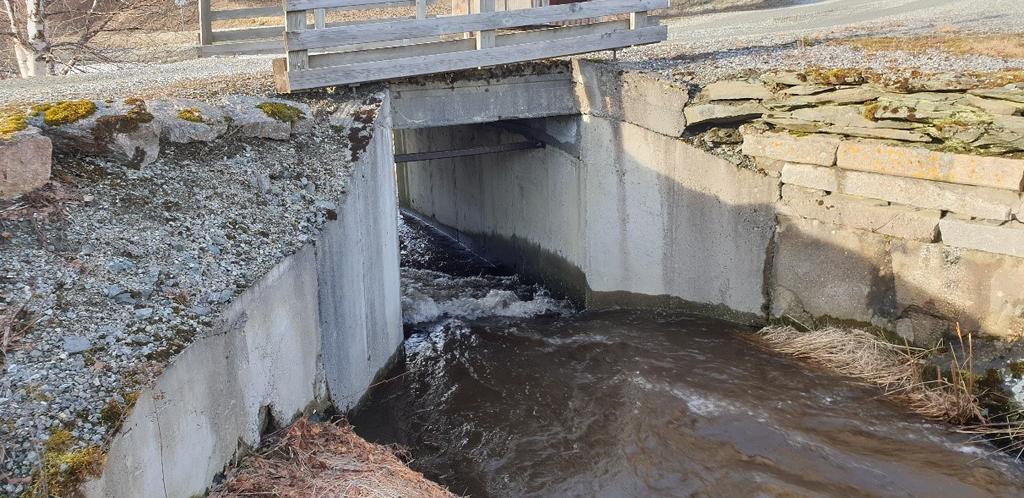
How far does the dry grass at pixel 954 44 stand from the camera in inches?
360

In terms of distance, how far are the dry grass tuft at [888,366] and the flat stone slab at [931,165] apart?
1.43 m

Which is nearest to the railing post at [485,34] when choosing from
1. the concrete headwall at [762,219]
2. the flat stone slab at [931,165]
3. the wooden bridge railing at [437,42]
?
the wooden bridge railing at [437,42]

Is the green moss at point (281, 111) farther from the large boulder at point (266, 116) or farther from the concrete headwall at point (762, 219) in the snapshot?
the concrete headwall at point (762, 219)

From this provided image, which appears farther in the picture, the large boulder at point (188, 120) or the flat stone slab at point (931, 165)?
the large boulder at point (188, 120)

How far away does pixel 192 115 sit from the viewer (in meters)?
7.52

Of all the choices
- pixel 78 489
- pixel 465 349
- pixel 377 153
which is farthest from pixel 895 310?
pixel 78 489

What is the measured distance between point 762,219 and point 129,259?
6.35 meters

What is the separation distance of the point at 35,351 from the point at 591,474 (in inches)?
163

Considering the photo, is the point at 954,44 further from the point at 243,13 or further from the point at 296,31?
the point at 243,13

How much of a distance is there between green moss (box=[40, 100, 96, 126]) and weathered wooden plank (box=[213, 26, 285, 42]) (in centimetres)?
645

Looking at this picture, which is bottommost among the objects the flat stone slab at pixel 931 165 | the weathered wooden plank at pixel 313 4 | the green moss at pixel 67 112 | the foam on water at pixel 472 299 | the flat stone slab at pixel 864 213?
the foam on water at pixel 472 299

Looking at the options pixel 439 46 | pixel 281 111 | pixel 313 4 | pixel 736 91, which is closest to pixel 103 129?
pixel 281 111

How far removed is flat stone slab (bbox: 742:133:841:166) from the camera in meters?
8.39

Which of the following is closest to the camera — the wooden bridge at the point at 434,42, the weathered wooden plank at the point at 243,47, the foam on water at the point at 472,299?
the wooden bridge at the point at 434,42
